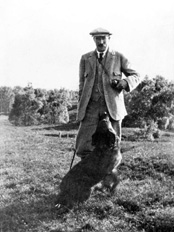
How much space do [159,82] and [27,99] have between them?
22.9 meters

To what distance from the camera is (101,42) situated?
694 centimetres

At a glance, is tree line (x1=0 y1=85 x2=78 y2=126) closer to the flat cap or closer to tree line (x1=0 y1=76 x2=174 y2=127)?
tree line (x1=0 y1=76 x2=174 y2=127)

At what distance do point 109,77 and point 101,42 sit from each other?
0.67m

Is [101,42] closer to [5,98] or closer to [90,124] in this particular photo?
[90,124]

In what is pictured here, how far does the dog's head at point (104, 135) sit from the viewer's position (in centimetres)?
659

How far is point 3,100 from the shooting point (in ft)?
251

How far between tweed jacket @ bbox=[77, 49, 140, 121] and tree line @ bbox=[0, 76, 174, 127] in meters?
13.2

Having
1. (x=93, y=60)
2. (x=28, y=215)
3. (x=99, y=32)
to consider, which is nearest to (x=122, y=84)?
(x=93, y=60)

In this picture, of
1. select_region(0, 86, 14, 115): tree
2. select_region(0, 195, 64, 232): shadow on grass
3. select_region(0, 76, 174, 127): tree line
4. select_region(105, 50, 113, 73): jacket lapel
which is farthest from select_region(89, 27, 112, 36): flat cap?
select_region(0, 86, 14, 115): tree

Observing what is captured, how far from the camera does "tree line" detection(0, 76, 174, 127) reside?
20.7 m

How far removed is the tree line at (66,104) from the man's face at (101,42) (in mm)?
13451

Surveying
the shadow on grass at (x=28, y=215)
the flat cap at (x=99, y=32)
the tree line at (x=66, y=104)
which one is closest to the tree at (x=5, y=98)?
the tree line at (x=66, y=104)

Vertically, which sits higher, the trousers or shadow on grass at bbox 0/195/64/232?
the trousers

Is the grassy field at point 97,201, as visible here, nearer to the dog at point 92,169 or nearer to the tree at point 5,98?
the dog at point 92,169
